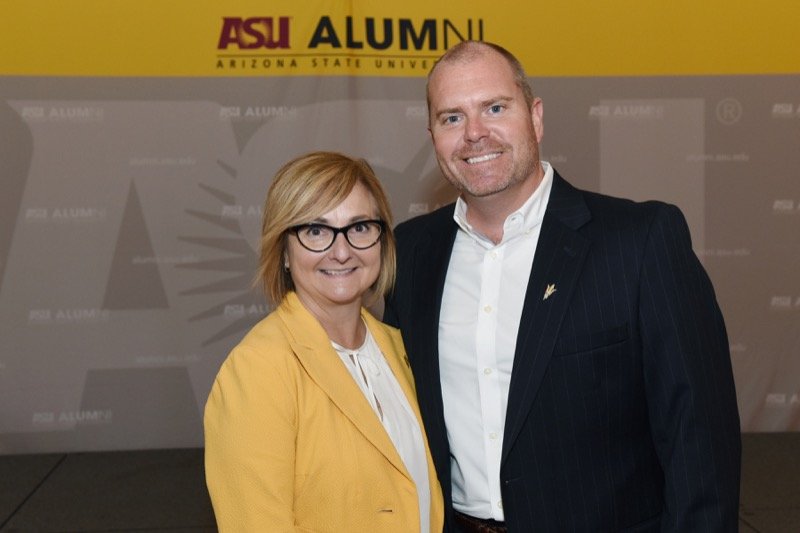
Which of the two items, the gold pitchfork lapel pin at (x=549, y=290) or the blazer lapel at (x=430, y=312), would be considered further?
the blazer lapel at (x=430, y=312)

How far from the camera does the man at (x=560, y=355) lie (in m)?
2.03

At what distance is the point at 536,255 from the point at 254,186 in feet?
11.6

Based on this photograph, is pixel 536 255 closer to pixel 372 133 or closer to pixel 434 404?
pixel 434 404

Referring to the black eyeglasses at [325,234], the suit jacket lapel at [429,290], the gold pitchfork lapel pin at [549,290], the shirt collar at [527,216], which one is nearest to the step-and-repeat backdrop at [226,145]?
the suit jacket lapel at [429,290]

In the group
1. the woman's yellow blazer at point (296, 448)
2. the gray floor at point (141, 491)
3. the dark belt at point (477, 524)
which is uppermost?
the woman's yellow blazer at point (296, 448)

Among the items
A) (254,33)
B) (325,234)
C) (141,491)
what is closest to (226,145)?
(254,33)

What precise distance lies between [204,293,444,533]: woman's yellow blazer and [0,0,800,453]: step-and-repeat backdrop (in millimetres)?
3472

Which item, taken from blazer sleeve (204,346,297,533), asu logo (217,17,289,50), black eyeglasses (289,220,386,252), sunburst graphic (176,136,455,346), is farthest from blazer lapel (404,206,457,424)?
asu logo (217,17,289,50)

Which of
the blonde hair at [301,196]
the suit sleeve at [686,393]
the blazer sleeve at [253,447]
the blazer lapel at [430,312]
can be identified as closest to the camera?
the blazer sleeve at [253,447]

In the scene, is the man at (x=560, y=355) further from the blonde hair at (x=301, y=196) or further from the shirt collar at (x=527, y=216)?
the blonde hair at (x=301, y=196)

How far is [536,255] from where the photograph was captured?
218cm

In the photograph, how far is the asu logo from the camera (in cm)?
545

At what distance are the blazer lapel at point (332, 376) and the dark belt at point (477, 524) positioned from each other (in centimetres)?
27

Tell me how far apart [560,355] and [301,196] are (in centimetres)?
67
